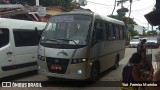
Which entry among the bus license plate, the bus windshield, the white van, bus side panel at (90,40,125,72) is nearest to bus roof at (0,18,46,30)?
the white van

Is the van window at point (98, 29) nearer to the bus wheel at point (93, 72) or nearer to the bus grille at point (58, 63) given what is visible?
the bus wheel at point (93, 72)

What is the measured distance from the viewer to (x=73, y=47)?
980 centimetres

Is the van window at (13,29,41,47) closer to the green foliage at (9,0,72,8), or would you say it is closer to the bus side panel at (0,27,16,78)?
the bus side panel at (0,27,16,78)

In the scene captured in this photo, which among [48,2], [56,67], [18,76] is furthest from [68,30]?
[48,2]

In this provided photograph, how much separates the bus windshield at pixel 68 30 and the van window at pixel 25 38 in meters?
1.47

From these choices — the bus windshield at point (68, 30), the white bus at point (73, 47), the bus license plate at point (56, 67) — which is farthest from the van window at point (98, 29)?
the bus license plate at point (56, 67)

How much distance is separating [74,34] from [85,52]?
791 millimetres

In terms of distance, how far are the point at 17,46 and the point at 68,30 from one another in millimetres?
2415

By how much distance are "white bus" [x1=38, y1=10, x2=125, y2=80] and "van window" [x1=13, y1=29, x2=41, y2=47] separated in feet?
4.96

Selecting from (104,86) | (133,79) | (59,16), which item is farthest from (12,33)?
(133,79)

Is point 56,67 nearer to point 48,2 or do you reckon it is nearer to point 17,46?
point 17,46

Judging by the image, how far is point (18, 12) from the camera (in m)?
18.7

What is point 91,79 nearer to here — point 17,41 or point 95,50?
point 95,50

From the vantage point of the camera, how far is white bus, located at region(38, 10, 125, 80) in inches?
384
